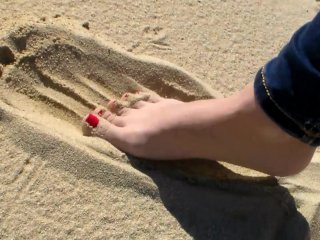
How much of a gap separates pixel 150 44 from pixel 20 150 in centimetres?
64

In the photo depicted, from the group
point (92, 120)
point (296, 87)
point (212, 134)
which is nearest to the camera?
point (296, 87)

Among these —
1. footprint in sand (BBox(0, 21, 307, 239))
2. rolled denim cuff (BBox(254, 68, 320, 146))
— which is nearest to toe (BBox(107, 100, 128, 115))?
footprint in sand (BBox(0, 21, 307, 239))

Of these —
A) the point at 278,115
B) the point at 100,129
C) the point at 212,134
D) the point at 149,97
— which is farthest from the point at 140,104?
the point at 278,115

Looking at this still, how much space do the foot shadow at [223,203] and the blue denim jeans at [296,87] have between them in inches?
11.9

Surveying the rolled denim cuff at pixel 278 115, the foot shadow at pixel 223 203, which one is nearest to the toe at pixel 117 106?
the foot shadow at pixel 223 203

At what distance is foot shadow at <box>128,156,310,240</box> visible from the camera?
61.1 inches

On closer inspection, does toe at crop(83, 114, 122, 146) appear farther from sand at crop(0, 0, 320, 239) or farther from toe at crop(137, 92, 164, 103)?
toe at crop(137, 92, 164, 103)

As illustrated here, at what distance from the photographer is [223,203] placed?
62.4 inches

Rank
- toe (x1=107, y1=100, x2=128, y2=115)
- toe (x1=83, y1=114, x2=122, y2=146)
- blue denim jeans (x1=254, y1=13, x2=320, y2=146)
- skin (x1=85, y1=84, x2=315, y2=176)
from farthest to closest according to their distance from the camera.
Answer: toe (x1=107, y1=100, x2=128, y2=115)
toe (x1=83, y1=114, x2=122, y2=146)
skin (x1=85, y1=84, x2=315, y2=176)
blue denim jeans (x1=254, y1=13, x2=320, y2=146)

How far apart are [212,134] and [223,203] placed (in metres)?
0.19

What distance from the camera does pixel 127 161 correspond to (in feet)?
5.29

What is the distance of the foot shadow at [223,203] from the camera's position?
1.55m

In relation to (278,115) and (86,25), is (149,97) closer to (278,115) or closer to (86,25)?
(86,25)

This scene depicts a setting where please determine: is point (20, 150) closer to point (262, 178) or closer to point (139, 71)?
point (139, 71)
